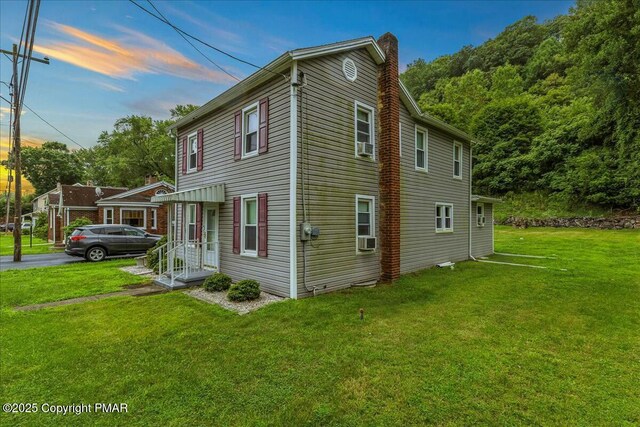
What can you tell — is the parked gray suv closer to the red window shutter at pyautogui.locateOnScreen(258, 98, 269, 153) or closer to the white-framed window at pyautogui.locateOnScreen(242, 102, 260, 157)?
the white-framed window at pyautogui.locateOnScreen(242, 102, 260, 157)

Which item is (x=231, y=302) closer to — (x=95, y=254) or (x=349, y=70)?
(x=349, y=70)

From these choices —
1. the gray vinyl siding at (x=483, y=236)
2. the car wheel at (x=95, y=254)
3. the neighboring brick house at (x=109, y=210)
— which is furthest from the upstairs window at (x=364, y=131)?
the neighboring brick house at (x=109, y=210)

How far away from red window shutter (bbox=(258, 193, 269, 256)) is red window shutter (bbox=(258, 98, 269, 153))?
1.27 meters

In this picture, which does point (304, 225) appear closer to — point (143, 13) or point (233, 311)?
point (233, 311)

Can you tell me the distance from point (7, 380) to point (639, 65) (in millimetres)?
21230

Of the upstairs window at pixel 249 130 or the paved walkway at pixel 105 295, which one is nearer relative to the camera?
the paved walkway at pixel 105 295

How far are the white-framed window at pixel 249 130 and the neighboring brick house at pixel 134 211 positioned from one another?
14110mm

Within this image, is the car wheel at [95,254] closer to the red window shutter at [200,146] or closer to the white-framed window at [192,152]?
the white-framed window at [192,152]

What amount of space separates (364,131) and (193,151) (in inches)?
268

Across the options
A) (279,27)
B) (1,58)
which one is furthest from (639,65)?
(1,58)

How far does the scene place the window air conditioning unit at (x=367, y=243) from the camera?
8047mm

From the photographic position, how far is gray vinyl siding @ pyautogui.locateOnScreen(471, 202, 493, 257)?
13.7m

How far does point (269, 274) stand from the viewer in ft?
24.6

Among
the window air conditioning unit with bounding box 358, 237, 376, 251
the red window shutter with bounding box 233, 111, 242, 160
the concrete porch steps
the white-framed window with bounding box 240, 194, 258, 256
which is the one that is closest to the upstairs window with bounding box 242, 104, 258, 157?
the red window shutter with bounding box 233, 111, 242, 160
